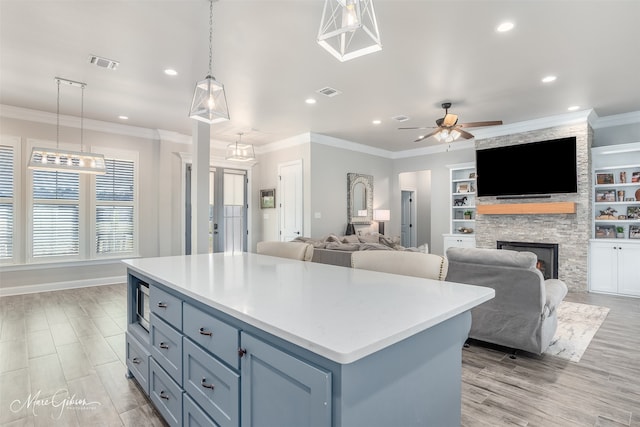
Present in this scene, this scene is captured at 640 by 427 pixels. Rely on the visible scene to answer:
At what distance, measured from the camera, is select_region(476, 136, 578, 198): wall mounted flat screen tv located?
541 cm

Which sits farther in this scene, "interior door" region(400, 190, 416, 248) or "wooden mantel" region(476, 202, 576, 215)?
"interior door" region(400, 190, 416, 248)

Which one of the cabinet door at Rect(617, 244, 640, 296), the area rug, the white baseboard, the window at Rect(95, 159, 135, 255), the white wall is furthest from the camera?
the white wall

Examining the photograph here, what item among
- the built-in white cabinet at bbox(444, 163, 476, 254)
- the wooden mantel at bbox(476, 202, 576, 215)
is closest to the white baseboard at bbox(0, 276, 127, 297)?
the built-in white cabinet at bbox(444, 163, 476, 254)

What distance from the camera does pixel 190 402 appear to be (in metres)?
1.57

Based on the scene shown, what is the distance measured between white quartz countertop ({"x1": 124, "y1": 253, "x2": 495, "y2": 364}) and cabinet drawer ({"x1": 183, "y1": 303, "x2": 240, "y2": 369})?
9 cm

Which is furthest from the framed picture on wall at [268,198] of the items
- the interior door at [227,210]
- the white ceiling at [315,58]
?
the white ceiling at [315,58]

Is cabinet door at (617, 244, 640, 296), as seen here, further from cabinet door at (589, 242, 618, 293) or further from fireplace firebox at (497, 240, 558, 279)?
fireplace firebox at (497, 240, 558, 279)

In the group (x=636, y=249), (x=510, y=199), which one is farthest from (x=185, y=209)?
(x=636, y=249)

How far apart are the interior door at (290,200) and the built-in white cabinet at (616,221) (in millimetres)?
5082

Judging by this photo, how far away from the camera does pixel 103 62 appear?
3.49 meters

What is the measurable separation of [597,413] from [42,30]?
515cm

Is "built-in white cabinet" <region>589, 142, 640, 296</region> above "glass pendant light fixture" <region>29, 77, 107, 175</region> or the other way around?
the other way around

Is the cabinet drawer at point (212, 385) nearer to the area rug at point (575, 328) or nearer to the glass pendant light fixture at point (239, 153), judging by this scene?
the area rug at point (575, 328)

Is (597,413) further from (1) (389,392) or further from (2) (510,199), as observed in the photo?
(2) (510,199)
